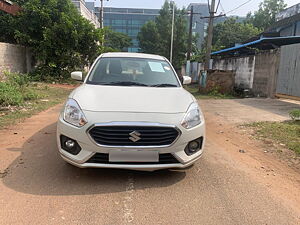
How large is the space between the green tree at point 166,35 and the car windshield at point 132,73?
3906cm

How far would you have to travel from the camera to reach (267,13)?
45375mm

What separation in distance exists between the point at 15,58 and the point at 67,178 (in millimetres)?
14378

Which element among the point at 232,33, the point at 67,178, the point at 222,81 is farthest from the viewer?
the point at 232,33

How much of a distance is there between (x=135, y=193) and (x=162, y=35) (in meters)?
43.3

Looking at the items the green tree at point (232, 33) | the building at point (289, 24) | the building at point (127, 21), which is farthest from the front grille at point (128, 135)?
the building at point (127, 21)

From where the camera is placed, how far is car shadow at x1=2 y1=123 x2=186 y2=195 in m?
3.25

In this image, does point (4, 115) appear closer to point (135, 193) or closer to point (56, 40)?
point (135, 193)

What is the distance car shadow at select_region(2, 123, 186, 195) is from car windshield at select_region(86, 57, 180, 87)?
132 centimetres

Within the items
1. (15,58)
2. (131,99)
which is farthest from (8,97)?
(15,58)

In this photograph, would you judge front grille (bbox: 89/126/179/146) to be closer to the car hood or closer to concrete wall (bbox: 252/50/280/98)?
the car hood

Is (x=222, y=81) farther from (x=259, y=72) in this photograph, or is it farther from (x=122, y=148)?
(x=122, y=148)

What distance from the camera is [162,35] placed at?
4453cm

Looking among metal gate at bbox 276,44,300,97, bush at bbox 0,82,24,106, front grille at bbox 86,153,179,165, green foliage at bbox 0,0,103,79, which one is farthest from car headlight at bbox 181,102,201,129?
green foliage at bbox 0,0,103,79

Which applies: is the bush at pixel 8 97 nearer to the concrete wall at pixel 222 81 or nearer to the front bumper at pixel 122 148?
the front bumper at pixel 122 148
